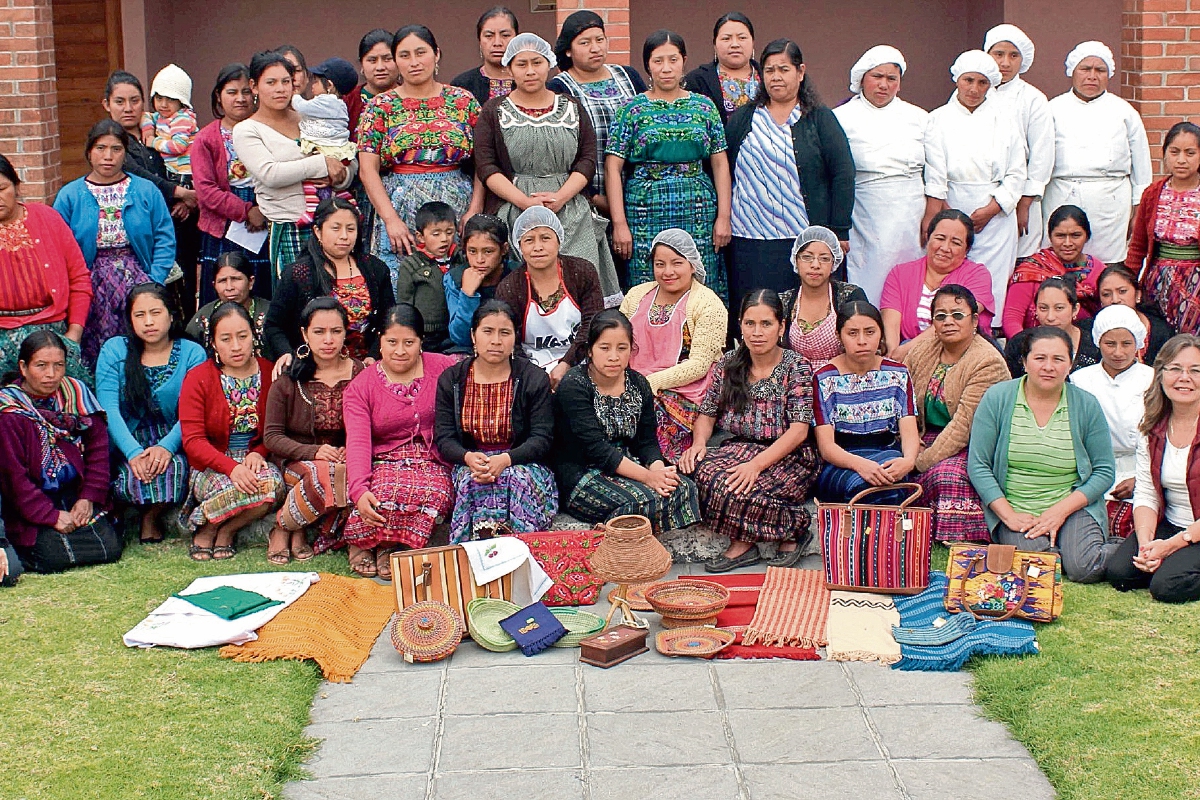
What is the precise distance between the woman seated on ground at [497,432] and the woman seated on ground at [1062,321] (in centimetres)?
220

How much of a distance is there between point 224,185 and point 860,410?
3.41 m

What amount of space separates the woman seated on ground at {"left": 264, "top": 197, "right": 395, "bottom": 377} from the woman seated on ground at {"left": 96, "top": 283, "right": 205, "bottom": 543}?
0.43 metres

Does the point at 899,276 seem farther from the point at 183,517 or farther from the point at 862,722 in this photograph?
the point at 183,517

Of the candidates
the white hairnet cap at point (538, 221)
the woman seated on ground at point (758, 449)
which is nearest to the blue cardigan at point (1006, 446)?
the woman seated on ground at point (758, 449)

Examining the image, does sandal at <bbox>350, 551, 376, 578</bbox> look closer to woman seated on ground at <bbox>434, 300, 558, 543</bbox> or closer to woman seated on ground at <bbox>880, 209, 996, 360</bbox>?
woman seated on ground at <bbox>434, 300, 558, 543</bbox>

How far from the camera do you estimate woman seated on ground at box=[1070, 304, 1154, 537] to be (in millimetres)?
6273

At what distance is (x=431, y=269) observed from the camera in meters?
6.95

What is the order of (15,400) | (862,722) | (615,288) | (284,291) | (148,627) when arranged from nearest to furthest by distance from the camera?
(862,722) → (148,627) → (15,400) → (284,291) → (615,288)

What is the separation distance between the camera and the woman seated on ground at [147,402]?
651 centimetres

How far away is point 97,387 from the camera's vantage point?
6605 millimetres

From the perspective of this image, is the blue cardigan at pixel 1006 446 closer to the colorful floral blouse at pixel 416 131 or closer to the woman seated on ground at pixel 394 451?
the woman seated on ground at pixel 394 451

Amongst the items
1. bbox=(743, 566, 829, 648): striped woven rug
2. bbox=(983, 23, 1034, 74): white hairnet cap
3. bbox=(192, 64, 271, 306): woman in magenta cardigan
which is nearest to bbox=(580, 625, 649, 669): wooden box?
bbox=(743, 566, 829, 648): striped woven rug

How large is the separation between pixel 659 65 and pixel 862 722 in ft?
12.0

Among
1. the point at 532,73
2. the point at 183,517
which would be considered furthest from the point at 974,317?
the point at 183,517
